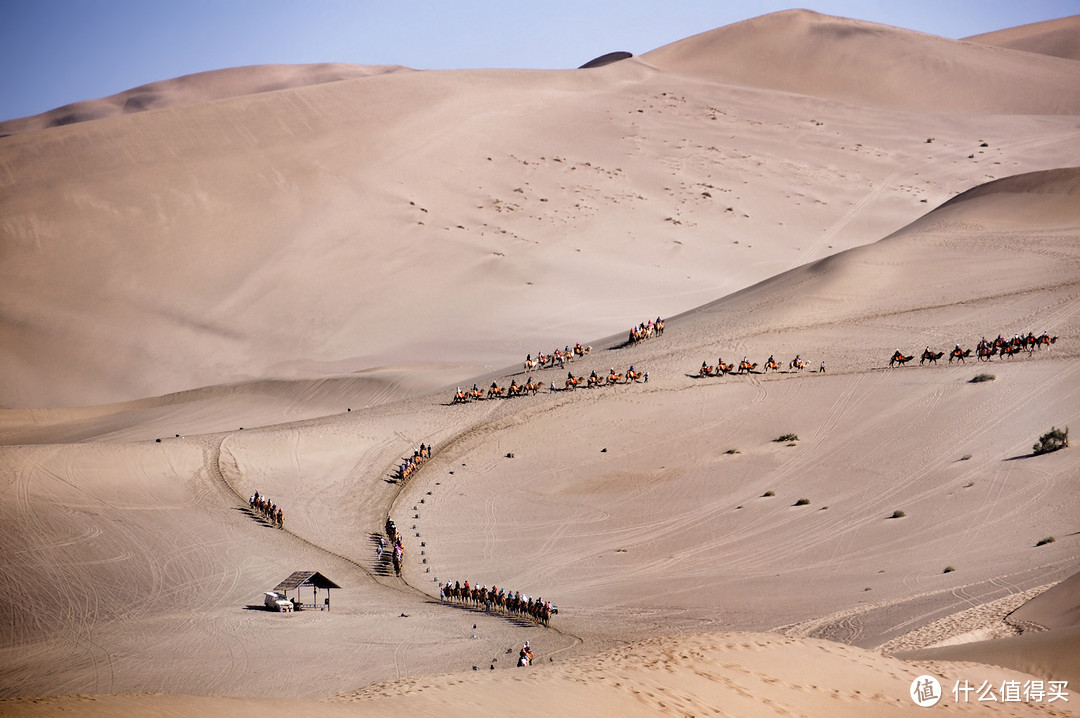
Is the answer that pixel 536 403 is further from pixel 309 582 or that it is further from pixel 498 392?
pixel 309 582

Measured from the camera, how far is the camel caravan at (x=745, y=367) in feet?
109

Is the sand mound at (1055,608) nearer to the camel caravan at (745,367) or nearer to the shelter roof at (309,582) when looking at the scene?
the shelter roof at (309,582)

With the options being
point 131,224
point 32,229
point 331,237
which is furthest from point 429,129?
point 32,229

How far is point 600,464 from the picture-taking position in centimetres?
2881

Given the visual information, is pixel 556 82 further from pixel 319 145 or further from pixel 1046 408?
pixel 1046 408

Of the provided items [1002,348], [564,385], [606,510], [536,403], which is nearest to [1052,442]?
[1002,348]

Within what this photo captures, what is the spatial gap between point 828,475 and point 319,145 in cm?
4996

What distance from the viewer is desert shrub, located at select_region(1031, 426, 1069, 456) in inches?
947

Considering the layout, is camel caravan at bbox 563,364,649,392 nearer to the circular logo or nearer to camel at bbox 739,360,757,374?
camel at bbox 739,360,757,374

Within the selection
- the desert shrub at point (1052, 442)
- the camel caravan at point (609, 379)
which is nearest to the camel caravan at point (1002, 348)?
the desert shrub at point (1052, 442)

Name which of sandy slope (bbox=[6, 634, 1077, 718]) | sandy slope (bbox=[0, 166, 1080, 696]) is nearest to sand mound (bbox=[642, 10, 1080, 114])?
sandy slope (bbox=[0, 166, 1080, 696])

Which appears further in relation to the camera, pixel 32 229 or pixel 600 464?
pixel 32 229

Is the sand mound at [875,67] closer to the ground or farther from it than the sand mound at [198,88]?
closer to the ground

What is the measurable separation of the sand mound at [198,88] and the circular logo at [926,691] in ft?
515
